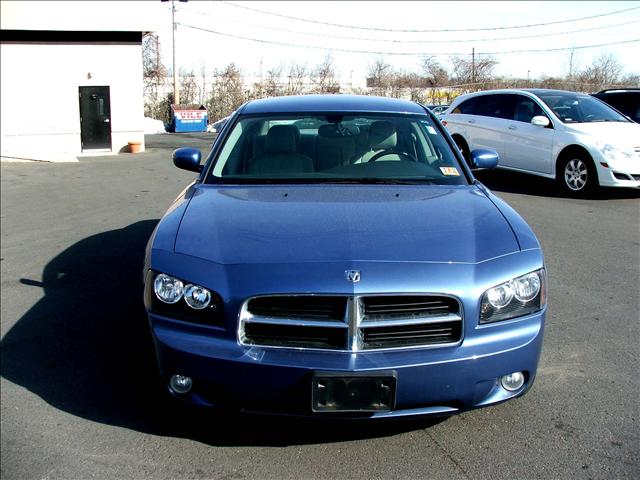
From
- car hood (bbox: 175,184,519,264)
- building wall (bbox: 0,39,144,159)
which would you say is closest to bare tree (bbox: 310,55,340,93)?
building wall (bbox: 0,39,144,159)

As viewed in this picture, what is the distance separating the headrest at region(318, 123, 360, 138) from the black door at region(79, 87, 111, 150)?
18.7 meters

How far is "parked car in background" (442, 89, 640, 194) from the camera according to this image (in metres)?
9.59

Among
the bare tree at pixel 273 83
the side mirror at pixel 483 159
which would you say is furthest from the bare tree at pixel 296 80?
the side mirror at pixel 483 159

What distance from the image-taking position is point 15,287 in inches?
219

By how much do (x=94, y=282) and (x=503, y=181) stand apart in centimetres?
830

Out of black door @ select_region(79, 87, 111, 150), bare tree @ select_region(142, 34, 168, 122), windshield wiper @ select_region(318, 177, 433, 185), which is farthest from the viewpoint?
bare tree @ select_region(142, 34, 168, 122)

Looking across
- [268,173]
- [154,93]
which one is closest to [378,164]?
[268,173]

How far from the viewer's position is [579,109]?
34.5 ft

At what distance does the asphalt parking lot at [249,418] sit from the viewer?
2881 mm

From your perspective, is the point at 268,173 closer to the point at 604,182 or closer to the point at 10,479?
the point at 10,479

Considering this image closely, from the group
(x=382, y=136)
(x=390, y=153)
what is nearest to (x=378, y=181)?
(x=390, y=153)

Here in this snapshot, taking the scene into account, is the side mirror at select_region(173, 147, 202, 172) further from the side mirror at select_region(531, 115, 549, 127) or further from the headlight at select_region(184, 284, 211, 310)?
the side mirror at select_region(531, 115, 549, 127)

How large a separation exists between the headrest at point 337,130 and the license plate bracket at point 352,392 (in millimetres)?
2161

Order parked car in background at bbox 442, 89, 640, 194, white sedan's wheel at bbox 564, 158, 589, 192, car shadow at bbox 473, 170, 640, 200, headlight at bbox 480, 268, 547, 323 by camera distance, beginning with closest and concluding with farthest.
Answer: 1. headlight at bbox 480, 268, 547, 323
2. parked car in background at bbox 442, 89, 640, 194
3. white sedan's wheel at bbox 564, 158, 589, 192
4. car shadow at bbox 473, 170, 640, 200
